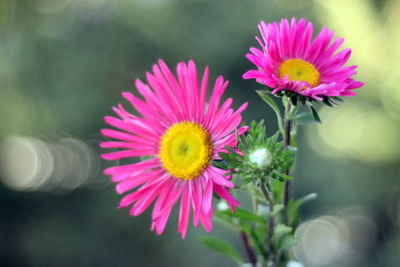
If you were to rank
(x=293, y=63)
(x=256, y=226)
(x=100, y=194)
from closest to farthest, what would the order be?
(x=293, y=63) → (x=256, y=226) → (x=100, y=194)

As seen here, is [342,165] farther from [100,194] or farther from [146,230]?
[100,194]

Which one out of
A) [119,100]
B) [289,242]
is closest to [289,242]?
[289,242]

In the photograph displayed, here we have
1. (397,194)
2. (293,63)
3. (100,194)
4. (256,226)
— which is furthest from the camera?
(100,194)

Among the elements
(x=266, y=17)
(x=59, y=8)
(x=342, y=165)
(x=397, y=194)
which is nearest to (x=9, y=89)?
(x=59, y=8)

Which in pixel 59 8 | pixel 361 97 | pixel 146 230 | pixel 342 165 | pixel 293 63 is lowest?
pixel 293 63

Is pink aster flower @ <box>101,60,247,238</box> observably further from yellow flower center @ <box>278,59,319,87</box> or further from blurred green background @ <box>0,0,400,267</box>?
blurred green background @ <box>0,0,400,267</box>

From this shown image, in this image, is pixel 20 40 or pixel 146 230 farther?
pixel 146 230

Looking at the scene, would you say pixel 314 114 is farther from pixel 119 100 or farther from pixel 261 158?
pixel 119 100
